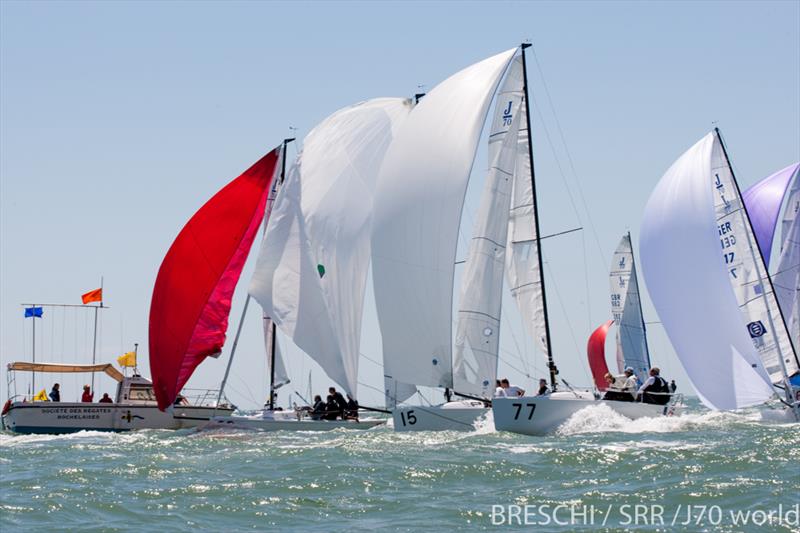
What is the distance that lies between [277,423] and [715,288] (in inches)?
424

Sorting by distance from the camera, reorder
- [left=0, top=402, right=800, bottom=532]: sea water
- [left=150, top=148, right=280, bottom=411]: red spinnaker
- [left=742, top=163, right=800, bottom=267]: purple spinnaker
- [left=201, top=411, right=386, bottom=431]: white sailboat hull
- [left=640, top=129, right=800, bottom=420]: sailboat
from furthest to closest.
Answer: [left=742, top=163, right=800, bottom=267]: purple spinnaker → [left=150, top=148, right=280, bottom=411]: red spinnaker → [left=201, top=411, right=386, bottom=431]: white sailboat hull → [left=640, top=129, right=800, bottom=420]: sailboat → [left=0, top=402, right=800, bottom=532]: sea water

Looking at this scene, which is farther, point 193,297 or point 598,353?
point 598,353

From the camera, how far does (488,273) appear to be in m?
26.4

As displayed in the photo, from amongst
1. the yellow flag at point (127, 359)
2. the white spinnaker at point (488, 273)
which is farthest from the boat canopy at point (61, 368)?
the white spinnaker at point (488, 273)

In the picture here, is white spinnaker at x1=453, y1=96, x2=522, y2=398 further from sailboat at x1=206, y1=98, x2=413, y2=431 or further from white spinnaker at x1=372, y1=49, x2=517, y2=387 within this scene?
sailboat at x1=206, y1=98, x2=413, y2=431

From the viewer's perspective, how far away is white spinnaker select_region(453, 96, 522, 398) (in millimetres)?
26078

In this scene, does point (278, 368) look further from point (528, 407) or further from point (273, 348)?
point (528, 407)

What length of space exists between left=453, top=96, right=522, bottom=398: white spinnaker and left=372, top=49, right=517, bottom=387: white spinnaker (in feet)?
1.27

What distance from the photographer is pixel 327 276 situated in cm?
3088

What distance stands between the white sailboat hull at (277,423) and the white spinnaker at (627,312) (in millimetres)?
15217

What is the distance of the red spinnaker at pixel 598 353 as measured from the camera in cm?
4812

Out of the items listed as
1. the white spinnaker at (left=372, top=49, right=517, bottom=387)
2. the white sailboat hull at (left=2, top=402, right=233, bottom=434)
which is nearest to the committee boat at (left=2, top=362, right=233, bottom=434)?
the white sailboat hull at (left=2, top=402, right=233, bottom=434)

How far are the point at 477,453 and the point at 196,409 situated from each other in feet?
52.2

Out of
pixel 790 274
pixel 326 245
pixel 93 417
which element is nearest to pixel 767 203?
pixel 790 274
